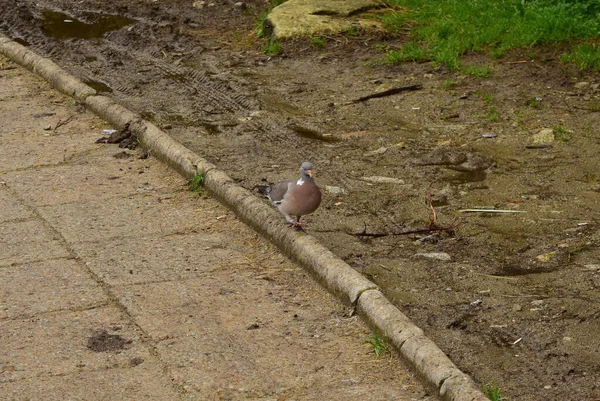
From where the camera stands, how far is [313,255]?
534 cm

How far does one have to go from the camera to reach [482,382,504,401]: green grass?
4098mm

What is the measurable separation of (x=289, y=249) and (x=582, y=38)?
469cm

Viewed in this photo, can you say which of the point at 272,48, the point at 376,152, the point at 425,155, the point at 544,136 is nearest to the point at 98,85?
the point at 272,48

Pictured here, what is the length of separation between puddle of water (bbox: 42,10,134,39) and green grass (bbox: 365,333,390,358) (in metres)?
7.49

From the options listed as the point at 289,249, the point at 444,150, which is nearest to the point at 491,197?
the point at 444,150

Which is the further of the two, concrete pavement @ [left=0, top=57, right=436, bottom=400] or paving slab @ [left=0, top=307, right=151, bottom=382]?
paving slab @ [left=0, top=307, right=151, bottom=382]

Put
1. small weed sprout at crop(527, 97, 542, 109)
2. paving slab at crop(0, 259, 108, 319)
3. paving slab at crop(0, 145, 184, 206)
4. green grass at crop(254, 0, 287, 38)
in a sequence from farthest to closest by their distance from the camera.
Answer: green grass at crop(254, 0, 287, 38) < small weed sprout at crop(527, 97, 542, 109) < paving slab at crop(0, 145, 184, 206) < paving slab at crop(0, 259, 108, 319)

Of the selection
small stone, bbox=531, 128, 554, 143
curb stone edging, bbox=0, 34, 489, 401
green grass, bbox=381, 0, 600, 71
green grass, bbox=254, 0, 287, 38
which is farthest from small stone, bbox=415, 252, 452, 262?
green grass, bbox=254, 0, 287, 38

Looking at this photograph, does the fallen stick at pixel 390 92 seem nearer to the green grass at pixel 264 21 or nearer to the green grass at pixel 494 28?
the green grass at pixel 494 28

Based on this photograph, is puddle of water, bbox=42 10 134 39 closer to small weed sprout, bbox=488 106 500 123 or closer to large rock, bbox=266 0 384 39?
large rock, bbox=266 0 384 39

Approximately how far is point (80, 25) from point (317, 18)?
3.20 metres

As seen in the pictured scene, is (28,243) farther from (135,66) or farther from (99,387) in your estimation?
(135,66)

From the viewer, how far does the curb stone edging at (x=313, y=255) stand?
166 inches

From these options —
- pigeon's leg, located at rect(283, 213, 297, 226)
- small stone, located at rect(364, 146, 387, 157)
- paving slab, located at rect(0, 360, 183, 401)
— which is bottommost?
small stone, located at rect(364, 146, 387, 157)
